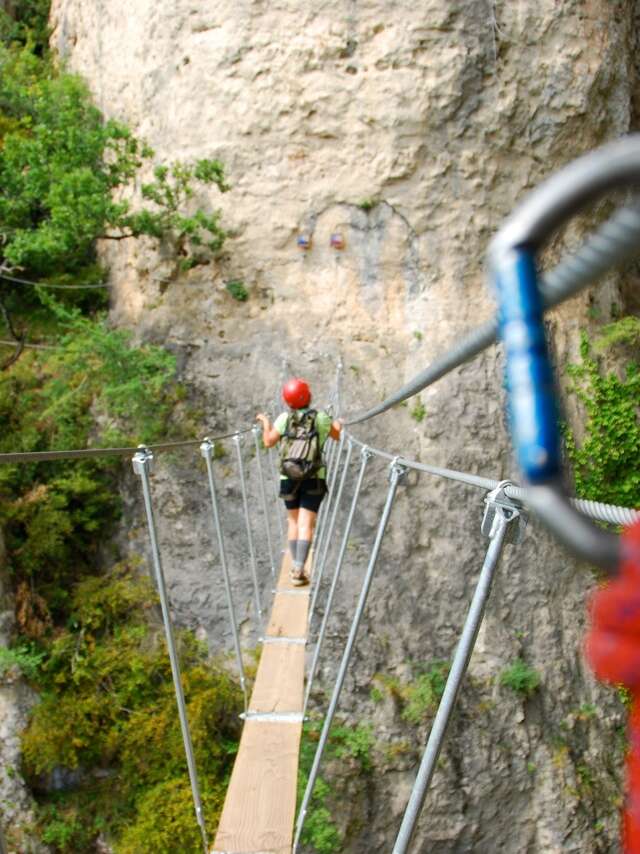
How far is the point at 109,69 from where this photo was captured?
7.56 meters

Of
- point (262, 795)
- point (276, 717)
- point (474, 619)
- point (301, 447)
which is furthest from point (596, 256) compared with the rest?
point (301, 447)

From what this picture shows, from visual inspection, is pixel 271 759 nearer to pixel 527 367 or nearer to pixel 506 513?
pixel 506 513

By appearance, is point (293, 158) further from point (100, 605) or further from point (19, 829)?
point (19, 829)

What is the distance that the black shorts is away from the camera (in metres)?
3.49

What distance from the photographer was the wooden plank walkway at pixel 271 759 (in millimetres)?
1717

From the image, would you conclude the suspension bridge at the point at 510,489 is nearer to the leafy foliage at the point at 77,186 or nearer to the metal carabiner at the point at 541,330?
the metal carabiner at the point at 541,330

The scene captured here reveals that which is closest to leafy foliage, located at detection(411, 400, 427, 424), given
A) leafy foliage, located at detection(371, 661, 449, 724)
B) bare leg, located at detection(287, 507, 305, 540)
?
leafy foliage, located at detection(371, 661, 449, 724)

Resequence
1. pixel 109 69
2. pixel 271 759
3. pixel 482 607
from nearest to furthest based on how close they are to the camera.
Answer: pixel 482 607 < pixel 271 759 < pixel 109 69

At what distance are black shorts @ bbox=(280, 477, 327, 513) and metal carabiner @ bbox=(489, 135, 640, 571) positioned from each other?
318 centimetres

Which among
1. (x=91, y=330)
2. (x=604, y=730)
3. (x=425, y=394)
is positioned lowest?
(x=604, y=730)

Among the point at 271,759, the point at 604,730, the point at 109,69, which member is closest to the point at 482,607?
the point at 271,759

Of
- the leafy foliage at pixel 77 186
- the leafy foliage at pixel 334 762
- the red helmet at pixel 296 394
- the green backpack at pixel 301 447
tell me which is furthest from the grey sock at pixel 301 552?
the leafy foliage at pixel 77 186

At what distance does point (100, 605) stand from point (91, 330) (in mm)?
2134

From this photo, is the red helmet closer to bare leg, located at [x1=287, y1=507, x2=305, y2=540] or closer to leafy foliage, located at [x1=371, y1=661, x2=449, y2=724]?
bare leg, located at [x1=287, y1=507, x2=305, y2=540]
